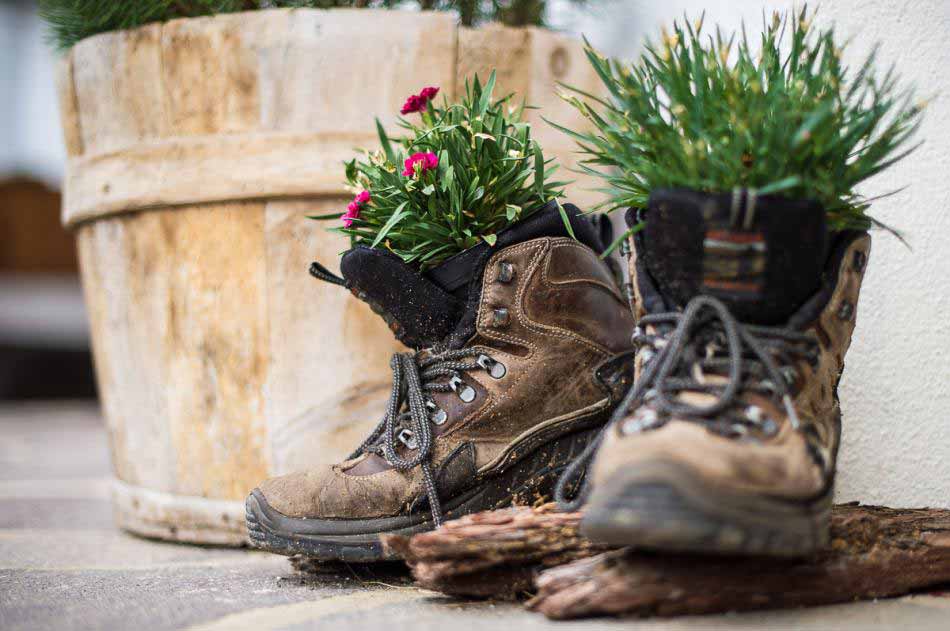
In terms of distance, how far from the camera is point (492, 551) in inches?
30.4

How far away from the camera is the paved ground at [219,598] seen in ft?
2.34

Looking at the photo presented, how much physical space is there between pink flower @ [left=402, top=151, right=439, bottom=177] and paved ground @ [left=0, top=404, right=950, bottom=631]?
18.0 inches

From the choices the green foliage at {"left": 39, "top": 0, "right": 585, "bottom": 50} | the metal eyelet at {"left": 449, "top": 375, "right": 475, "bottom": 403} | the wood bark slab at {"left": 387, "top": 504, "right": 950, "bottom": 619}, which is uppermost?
the green foliage at {"left": 39, "top": 0, "right": 585, "bottom": 50}

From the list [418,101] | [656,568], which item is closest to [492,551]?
[656,568]

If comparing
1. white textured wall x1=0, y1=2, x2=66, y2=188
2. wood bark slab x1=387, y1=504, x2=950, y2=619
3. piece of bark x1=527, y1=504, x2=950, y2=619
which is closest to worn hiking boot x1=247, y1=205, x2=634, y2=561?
wood bark slab x1=387, y1=504, x2=950, y2=619

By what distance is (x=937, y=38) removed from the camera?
1046mm

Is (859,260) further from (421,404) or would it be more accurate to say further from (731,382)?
(421,404)

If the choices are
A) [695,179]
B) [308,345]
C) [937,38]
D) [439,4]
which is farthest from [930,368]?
[439,4]

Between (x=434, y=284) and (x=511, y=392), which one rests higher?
(x=434, y=284)

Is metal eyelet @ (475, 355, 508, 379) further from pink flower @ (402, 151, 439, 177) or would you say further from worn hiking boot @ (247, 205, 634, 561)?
pink flower @ (402, 151, 439, 177)

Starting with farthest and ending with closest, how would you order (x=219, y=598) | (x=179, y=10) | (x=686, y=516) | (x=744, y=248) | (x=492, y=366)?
1. (x=179, y=10)
2. (x=492, y=366)
3. (x=219, y=598)
4. (x=744, y=248)
5. (x=686, y=516)

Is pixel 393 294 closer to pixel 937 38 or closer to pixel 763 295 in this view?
pixel 763 295

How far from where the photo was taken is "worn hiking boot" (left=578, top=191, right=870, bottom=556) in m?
0.63

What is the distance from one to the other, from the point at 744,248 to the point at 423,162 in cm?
38
